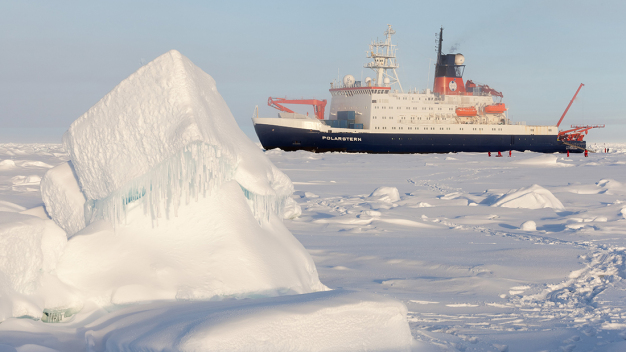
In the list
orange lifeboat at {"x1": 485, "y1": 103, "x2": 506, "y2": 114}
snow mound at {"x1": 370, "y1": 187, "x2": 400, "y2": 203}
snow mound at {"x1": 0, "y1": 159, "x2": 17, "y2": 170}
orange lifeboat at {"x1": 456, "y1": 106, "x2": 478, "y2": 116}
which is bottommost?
snow mound at {"x1": 0, "y1": 159, "x2": 17, "y2": 170}

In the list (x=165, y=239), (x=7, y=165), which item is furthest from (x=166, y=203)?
(x=7, y=165)

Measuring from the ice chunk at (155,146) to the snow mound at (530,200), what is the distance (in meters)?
7.30

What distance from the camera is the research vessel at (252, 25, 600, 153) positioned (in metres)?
35.2

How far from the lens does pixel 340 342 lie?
266 cm

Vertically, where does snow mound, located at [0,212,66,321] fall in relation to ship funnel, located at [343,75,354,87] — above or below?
below

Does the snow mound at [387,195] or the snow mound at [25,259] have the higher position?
the snow mound at [25,259]

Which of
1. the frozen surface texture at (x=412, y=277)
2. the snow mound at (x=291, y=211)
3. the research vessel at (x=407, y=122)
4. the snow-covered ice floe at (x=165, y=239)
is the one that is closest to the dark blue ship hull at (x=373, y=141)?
the research vessel at (x=407, y=122)

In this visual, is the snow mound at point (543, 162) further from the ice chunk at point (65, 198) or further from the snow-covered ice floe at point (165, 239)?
the ice chunk at point (65, 198)

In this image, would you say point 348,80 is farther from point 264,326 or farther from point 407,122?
point 264,326

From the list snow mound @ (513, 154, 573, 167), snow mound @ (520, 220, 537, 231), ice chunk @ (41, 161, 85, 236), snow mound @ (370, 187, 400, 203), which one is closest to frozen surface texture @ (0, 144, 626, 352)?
snow mound @ (520, 220, 537, 231)

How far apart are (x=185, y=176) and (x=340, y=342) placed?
166 centimetres

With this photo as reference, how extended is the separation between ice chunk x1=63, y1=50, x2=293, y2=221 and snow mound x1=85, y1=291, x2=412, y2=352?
0.93 meters

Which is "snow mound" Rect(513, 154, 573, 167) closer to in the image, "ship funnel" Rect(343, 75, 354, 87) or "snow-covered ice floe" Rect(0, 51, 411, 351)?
"ship funnel" Rect(343, 75, 354, 87)

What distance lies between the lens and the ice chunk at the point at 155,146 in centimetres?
346
